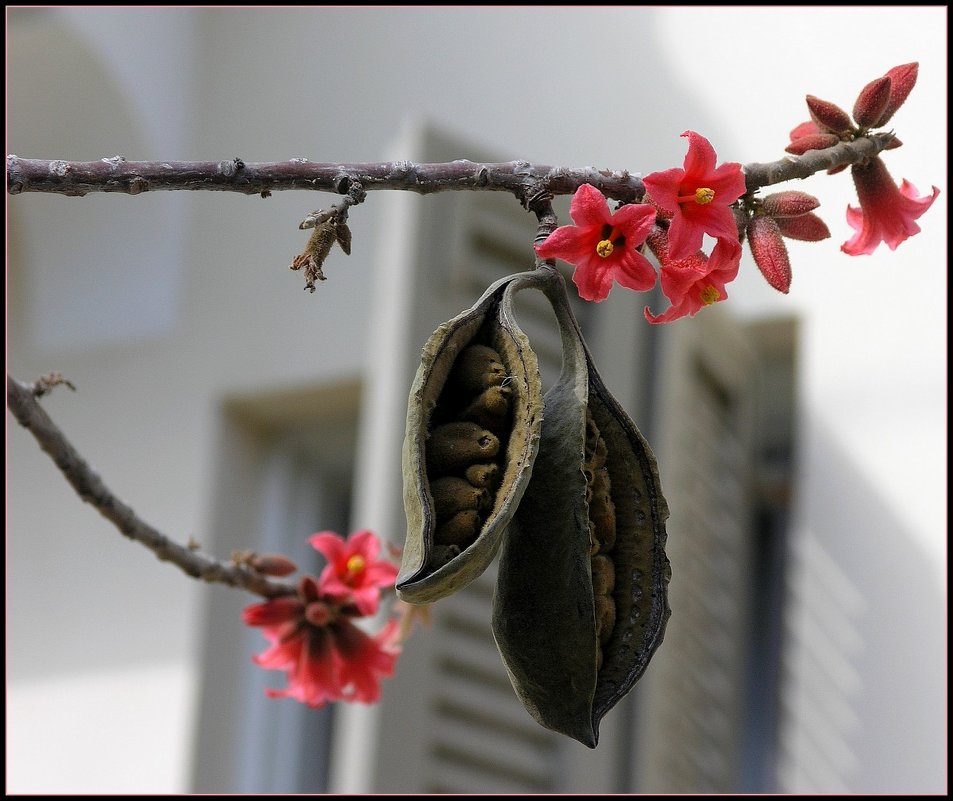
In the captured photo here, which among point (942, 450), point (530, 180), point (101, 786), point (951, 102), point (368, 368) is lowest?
point (101, 786)

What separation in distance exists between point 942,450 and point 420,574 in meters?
1.72

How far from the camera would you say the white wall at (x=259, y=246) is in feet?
7.30

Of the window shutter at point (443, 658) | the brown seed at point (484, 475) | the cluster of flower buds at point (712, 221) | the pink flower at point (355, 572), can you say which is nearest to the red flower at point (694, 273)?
the cluster of flower buds at point (712, 221)

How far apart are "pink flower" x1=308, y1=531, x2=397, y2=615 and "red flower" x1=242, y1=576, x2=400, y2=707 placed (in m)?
0.01

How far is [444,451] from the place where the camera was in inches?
22.4

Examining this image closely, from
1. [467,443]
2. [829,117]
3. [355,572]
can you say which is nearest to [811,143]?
[829,117]

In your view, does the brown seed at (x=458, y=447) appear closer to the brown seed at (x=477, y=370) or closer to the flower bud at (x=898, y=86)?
the brown seed at (x=477, y=370)

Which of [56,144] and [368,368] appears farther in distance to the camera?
[56,144]

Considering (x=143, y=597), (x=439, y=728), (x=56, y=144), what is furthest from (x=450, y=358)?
(x=56, y=144)

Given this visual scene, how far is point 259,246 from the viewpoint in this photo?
2730mm

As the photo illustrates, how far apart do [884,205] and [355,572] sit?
1.34 ft

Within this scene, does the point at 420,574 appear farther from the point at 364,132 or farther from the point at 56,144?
the point at 56,144

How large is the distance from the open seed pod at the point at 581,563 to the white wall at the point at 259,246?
5.32 ft

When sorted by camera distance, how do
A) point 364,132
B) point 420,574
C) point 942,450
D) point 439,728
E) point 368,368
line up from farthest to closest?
point 364,132
point 368,368
point 942,450
point 439,728
point 420,574
